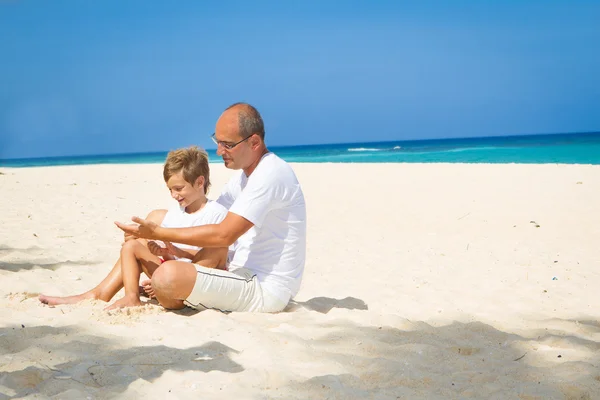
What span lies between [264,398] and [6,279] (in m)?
3.30

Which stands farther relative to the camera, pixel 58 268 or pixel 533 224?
pixel 533 224

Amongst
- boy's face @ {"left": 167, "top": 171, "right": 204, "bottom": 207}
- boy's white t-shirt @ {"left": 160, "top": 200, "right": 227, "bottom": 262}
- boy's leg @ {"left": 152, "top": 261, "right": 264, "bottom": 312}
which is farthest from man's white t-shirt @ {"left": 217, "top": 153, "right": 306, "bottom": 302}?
boy's face @ {"left": 167, "top": 171, "right": 204, "bottom": 207}

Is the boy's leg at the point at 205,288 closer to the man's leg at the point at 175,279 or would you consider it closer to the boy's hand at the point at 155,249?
the man's leg at the point at 175,279

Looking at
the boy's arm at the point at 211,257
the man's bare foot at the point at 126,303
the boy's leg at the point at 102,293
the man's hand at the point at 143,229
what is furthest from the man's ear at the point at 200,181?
the man's bare foot at the point at 126,303

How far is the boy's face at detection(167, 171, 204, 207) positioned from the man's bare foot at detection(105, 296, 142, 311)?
72cm

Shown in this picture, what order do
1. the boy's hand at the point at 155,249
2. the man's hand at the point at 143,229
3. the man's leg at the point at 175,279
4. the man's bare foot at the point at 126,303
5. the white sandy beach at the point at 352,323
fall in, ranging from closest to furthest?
the white sandy beach at the point at 352,323 < the man's hand at the point at 143,229 < the man's leg at the point at 175,279 < the man's bare foot at the point at 126,303 < the boy's hand at the point at 155,249

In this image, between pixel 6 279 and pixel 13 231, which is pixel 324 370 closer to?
pixel 6 279

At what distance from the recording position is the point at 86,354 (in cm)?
317

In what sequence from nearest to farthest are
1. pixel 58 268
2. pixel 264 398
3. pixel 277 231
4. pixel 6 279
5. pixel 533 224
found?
pixel 264 398 < pixel 277 231 < pixel 6 279 < pixel 58 268 < pixel 533 224

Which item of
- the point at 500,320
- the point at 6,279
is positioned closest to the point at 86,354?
the point at 6,279

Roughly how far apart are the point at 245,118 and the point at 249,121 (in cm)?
3

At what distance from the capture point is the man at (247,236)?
3.82m

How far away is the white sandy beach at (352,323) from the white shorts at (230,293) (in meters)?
0.10

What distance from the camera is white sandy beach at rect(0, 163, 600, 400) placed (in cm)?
294
